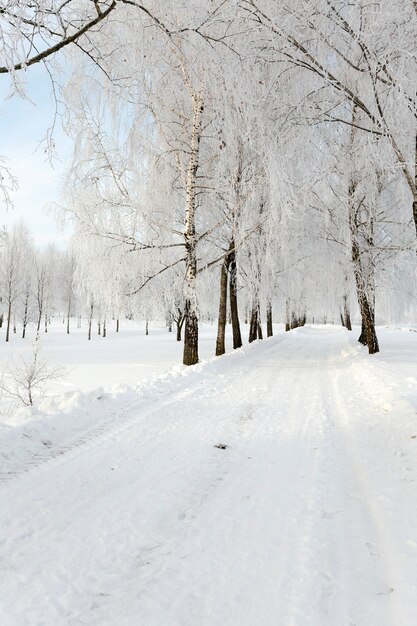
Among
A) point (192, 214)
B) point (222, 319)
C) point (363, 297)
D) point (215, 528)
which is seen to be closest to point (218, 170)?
point (192, 214)

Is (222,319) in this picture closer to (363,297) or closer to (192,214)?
(192,214)

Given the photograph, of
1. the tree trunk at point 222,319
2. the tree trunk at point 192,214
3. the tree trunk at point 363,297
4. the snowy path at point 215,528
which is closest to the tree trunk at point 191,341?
the tree trunk at point 192,214

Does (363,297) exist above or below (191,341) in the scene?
above

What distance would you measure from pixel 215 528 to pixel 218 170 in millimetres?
10060

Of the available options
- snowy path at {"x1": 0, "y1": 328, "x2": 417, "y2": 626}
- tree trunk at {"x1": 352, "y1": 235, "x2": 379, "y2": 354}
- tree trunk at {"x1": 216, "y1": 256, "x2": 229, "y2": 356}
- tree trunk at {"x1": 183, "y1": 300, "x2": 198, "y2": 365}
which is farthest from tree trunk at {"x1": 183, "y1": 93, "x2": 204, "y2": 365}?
snowy path at {"x1": 0, "y1": 328, "x2": 417, "y2": 626}

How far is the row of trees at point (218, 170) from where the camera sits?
600 cm

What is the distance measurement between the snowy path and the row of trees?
3.59m

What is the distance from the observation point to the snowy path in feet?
6.15

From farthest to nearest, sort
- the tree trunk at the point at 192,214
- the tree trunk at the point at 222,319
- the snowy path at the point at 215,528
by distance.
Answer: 1. the tree trunk at the point at 222,319
2. the tree trunk at the point at 192,214
3. the snowy path at the point at 215,528

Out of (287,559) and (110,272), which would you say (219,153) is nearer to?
(110,272)

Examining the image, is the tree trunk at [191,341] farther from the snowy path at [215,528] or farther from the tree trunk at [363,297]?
the snowy path at [215,528]

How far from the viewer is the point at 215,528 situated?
258 cm

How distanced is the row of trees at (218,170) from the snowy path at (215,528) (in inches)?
141

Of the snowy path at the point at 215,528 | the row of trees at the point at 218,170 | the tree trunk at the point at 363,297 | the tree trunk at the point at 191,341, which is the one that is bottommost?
the snowy path at the point at 215,528
